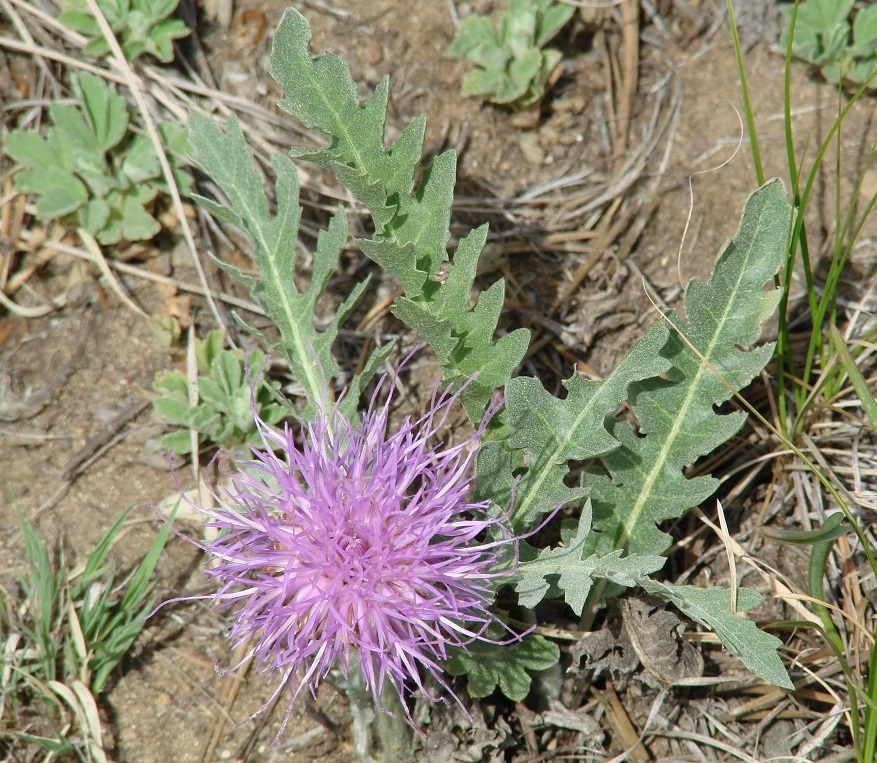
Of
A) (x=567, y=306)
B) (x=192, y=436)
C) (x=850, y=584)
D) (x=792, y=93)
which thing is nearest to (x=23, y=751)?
(x=192, y=436)

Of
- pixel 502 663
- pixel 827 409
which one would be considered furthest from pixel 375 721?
pixel 827 409

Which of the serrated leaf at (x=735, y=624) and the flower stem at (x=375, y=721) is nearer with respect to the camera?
the serrated leaf at (x=735, y=624)

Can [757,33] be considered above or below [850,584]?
above

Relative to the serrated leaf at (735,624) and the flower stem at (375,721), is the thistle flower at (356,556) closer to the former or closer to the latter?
the flower stem at (375,721)

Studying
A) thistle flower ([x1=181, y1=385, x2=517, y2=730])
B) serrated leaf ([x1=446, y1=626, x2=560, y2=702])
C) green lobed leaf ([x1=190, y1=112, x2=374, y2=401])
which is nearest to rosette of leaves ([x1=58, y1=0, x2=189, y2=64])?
green lobed leaf ([x1=190, y1=112, x2=374, y2=401])

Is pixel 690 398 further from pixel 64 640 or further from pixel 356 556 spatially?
pixel 64 640

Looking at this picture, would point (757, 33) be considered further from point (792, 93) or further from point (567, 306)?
point (567, 306)

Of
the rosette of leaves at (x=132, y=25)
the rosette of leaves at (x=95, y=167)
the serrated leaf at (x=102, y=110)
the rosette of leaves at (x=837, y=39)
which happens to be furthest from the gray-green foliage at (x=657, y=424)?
the rosette of leaves at (x=132, y=25)
